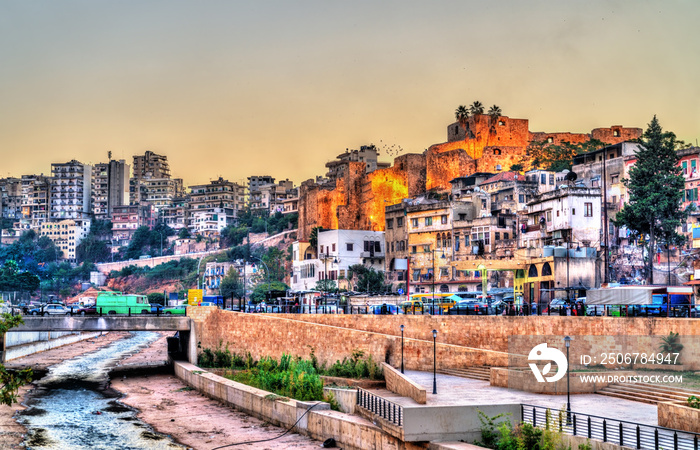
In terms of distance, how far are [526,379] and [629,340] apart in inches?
297

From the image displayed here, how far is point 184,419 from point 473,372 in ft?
43.4

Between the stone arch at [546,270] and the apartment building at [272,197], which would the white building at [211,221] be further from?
the stone arch at [546,270]

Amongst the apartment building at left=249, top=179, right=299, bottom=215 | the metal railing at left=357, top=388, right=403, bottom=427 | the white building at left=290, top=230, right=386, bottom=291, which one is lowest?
the metal railing at left=357, top=388, right=403, bottom=427

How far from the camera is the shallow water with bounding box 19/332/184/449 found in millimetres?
33812

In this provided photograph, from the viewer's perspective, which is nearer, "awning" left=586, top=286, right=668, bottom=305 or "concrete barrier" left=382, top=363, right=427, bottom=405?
"concrete barrier" left=382, top=363, right=427, bottom=405

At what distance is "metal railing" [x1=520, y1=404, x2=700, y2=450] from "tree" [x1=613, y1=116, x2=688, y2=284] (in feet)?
122

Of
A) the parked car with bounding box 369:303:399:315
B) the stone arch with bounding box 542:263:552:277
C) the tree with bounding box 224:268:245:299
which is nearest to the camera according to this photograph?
the parked car with bounding box 369:303:399:315

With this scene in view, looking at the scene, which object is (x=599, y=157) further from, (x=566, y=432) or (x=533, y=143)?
(x=566, y=432)

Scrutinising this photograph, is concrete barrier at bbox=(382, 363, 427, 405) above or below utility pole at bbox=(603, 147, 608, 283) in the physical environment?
below

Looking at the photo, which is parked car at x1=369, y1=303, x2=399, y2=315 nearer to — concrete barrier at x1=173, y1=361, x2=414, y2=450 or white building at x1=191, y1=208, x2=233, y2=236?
concrete barrier at x1=173, y1=361, x2=414, y2=450

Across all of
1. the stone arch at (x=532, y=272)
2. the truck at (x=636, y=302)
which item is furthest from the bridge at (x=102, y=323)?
the truck at (x=636, y=302)

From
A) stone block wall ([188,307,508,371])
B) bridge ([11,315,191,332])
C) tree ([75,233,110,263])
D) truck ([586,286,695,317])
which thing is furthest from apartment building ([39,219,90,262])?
truck ([586,286,695,317])

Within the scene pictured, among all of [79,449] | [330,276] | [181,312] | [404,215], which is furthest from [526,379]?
[330,276]

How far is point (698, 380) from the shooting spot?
29.6m
